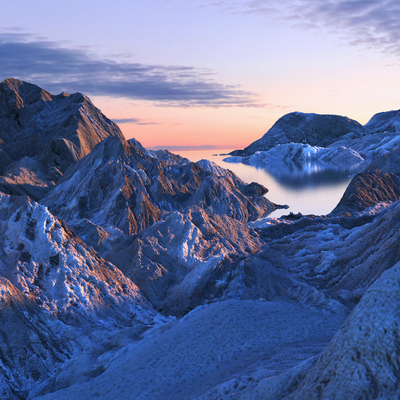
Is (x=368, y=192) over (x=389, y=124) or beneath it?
beneath

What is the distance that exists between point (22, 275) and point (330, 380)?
1077cm

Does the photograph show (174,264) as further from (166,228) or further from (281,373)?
(281,373)

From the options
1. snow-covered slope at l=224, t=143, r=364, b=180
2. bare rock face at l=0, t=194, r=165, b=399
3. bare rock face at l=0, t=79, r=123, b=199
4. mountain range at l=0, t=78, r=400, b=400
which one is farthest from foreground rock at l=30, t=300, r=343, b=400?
snow-covered slope at l=224, t=143, r=364, b=180

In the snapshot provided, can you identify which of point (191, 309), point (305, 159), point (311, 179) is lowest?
point (191, 309)

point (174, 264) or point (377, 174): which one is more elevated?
point (377, 174)

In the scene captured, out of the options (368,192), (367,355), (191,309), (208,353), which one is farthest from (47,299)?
(368,192)

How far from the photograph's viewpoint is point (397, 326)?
5.39m

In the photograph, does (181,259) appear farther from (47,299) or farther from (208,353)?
(208,353)

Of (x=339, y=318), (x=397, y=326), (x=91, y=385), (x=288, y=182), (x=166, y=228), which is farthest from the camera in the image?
(x=288, y=182)

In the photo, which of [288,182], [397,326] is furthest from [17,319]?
[288,182]

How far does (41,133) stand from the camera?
60.0m

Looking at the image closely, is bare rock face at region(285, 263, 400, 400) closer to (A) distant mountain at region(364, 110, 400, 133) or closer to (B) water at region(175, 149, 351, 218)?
(B) water at region(175, 149, 351, 218)

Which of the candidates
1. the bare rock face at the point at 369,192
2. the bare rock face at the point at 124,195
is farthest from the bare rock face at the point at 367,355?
the bare rock face at the point at 369,192

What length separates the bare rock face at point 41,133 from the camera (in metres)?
44.5
